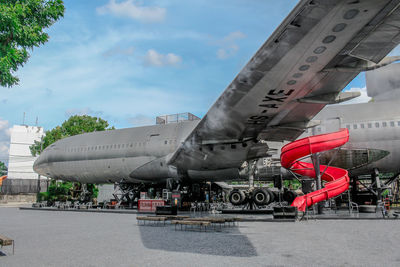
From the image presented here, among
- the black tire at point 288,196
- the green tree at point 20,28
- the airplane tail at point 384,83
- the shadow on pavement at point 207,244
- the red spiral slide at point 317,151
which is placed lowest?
the shadow on pavement at point 207,244

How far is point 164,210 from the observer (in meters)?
14.4

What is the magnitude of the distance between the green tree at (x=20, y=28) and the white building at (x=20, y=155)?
90.0 metres

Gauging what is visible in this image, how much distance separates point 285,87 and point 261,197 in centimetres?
1015

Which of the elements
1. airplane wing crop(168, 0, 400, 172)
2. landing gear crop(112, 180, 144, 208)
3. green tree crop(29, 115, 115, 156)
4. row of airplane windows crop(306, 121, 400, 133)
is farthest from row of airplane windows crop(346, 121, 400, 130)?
green tree crop(29, 115, 115, 156)

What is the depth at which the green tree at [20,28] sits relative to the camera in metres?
7.39

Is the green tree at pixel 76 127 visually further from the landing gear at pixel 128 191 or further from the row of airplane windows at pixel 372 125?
the row of airplane windows at pixel 372 125

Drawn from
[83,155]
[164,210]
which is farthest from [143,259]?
[83,155]

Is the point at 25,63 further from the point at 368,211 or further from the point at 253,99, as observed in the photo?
the point at 368,211

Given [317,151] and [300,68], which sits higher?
[300,68]

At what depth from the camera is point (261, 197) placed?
1708 cm

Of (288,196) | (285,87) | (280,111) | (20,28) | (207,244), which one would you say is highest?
(20,28)

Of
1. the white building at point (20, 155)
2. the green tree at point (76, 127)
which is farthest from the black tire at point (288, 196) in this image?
the white building at point (20, 155)

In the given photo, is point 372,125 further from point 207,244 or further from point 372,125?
point 207,244

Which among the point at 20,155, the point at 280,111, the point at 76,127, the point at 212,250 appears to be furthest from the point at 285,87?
the point at 20,155
